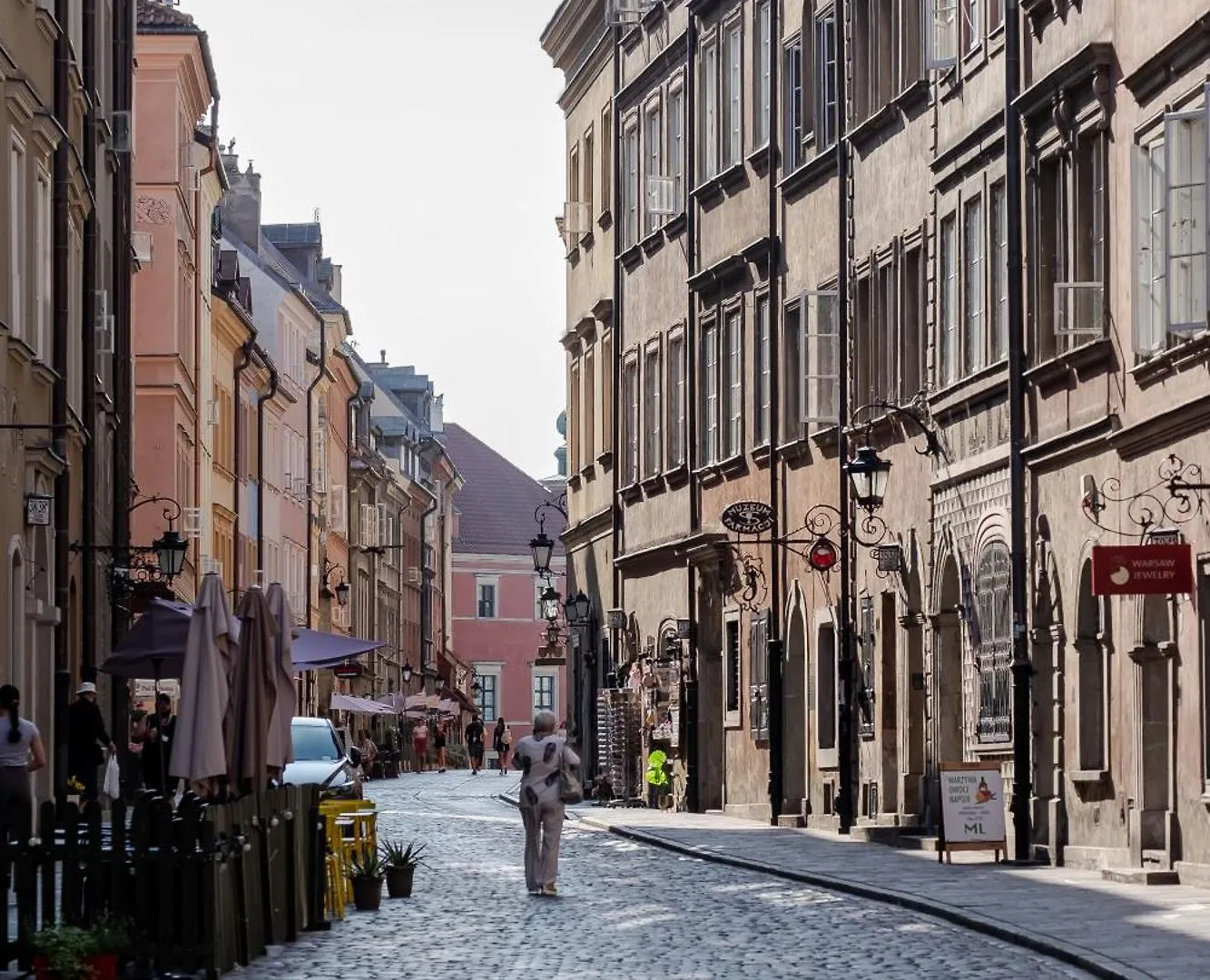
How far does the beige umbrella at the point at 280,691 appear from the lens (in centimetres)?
2223

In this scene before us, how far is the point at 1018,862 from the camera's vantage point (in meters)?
28.1

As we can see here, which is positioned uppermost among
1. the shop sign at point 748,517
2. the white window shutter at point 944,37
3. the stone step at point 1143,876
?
the white window shutter at point 944,37

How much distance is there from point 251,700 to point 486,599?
11783 centimetres

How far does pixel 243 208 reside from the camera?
87.2 metres

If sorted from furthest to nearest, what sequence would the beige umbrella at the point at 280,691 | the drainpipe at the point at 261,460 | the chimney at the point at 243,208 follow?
the chimney at the point at 243,208 → the drainpipe at the point at 261,460 → the beige umbrella at the point at 280,691

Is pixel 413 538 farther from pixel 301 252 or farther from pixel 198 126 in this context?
pixel 198 126

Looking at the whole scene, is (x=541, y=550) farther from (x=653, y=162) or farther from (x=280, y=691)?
(x=280, y=691)

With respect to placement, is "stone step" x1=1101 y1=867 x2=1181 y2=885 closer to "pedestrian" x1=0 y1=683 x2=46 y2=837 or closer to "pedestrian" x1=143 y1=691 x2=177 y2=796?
"pedestrian" x1=0 y1=683 x2=46 y2=837

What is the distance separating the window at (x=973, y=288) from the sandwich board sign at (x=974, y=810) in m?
5.22

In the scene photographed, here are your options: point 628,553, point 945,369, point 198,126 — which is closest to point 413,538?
point 198,126

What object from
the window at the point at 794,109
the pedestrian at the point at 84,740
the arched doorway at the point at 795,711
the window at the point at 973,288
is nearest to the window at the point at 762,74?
the window at the point at 794,109

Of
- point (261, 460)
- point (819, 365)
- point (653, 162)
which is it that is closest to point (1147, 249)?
point (819, 365)

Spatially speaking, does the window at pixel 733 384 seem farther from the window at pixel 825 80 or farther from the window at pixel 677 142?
the window at pixel 825 80

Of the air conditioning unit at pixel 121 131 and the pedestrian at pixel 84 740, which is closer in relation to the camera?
the pedestrian at pixel 84 740
